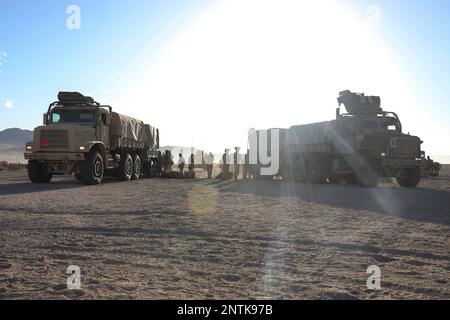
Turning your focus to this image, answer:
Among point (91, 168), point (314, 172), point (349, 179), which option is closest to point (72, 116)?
point (91, 168)

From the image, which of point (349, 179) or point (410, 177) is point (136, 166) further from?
point (410, 177)

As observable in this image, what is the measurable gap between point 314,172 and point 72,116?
1036cm

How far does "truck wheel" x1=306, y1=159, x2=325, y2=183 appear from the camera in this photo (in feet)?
68.4

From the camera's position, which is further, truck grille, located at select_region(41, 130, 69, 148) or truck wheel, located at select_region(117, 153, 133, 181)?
truck wheel, located at select_region(117, 153, 133, 181)

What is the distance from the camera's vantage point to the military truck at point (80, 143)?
17641 millimetres

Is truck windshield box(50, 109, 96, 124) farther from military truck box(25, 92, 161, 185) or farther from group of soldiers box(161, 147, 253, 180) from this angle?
group of soldiers box(161, 147, 253, 180)

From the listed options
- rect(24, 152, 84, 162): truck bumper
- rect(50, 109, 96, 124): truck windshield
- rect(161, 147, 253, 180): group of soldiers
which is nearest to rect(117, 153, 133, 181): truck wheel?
rect(50, 109, 96, 124): truck windshield

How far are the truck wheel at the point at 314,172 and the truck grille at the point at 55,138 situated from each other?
406 inches

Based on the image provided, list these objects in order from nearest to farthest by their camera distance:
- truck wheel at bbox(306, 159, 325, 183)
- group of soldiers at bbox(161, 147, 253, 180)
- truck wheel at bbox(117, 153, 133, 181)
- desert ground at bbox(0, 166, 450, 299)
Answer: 1. desert ground at bbox(0, 166, 450, 299)
2. truck wheel at bbox(306, 159, 325, 183)
3. truck wheel at bbox(117, 153, 133, 181)
4. group of soldiers at bbox(161, 147, 253, 180)

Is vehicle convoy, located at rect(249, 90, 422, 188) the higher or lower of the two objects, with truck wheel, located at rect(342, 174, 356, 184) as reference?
higher

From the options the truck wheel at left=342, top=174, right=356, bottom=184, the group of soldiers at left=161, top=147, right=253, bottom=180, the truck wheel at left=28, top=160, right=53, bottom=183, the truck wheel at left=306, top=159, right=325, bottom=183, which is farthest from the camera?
the group of soldiers at left=161, top=147, right=253, bottom=180

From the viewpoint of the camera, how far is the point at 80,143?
57.6 ft
